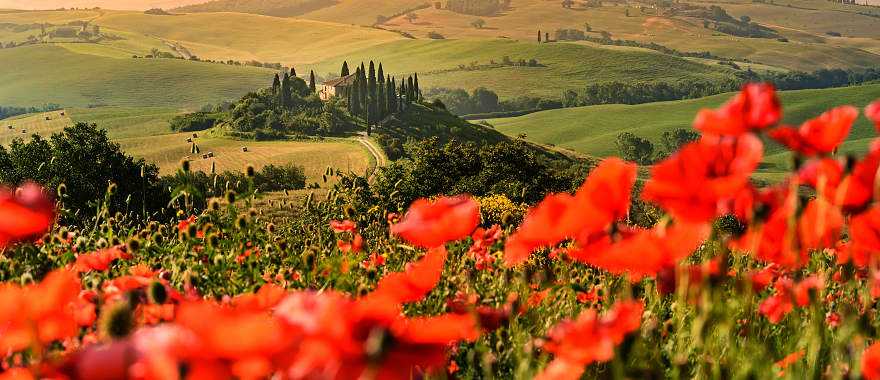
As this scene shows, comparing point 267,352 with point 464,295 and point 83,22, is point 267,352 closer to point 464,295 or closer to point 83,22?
point 464,295

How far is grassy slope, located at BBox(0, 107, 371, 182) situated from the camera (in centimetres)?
7532

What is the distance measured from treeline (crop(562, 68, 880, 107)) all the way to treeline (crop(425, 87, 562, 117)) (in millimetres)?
5094

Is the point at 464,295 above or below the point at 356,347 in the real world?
below

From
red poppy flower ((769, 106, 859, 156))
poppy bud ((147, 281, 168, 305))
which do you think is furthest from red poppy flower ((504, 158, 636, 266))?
poppy bud ((147, 281, 168, 305))

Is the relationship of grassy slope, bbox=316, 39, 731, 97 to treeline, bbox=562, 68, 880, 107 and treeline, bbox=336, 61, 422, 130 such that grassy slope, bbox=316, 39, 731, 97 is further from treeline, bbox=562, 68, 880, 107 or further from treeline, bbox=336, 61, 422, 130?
treeline, bbox=336, 61, 422, 130

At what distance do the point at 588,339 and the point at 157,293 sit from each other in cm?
102

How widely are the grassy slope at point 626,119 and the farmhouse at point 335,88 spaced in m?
22.9

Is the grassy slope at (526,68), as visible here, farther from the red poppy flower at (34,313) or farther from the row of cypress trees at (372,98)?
the red poppy flower at (34,313)

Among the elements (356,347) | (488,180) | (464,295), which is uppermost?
(356,347)

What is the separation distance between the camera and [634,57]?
529ft

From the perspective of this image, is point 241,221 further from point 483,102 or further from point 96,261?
point 483,102

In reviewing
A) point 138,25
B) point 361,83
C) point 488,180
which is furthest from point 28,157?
point 138,25

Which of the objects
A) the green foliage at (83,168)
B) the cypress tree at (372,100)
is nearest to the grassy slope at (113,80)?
the cypress tree at (372,100)

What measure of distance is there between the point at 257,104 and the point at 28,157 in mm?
57456
